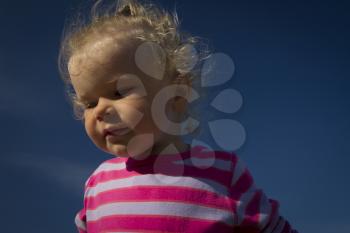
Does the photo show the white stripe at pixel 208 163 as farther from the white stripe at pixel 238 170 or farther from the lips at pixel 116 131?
the lips at pixel 116 131

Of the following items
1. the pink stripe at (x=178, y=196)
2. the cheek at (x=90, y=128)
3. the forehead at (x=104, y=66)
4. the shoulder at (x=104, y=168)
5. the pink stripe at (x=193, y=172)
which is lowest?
the shoulder at (x=104, y=168)

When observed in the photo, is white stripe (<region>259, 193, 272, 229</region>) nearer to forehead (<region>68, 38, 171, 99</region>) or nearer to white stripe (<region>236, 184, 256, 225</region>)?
white stripe (<region>236, 184, 256, 225</region>)

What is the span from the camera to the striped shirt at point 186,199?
6.95 ft

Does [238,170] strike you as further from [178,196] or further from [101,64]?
[101,64]

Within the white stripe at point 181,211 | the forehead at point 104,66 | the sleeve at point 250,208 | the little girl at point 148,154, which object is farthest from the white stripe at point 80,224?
the sleeve at point 250,208

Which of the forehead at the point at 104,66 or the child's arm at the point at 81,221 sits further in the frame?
the child's arm at the point at 81,221

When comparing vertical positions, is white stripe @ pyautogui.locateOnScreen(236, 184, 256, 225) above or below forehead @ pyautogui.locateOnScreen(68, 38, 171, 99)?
below

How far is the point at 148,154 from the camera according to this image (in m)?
2.36

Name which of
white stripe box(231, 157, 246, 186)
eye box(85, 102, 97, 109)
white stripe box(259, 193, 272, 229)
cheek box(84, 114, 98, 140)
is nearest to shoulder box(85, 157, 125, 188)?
cheek box(84, 114, 98, 140)

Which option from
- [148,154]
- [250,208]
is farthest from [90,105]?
[250,208]

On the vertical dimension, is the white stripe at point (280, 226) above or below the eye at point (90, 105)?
below

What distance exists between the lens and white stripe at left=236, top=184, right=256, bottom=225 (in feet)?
7.04

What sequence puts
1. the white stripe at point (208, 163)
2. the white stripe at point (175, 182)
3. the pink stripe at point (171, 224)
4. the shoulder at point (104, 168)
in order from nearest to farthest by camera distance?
the pink stripe at point (171, 224)
the white stripe at point (175, 182)
the white stripe at point (208, 163)
the shoulder at point (104, 168)

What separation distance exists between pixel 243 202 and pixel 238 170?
0.73ft
